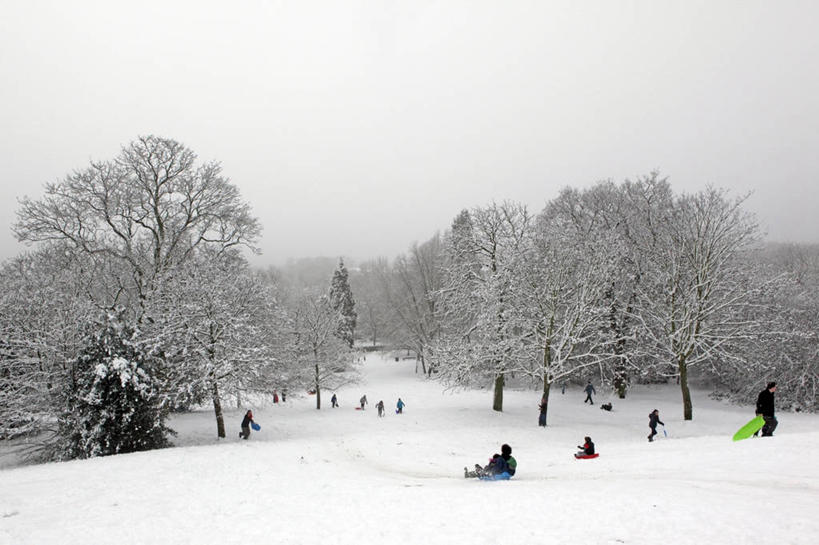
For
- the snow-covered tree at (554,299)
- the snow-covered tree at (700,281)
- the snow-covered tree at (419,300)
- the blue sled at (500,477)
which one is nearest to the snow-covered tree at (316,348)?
the snow-covered tree at (419,300)

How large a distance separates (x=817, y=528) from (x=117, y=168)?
1072 inches

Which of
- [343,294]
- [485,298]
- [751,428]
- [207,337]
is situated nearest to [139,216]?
[207,337]

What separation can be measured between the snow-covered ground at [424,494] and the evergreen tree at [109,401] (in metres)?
1.87

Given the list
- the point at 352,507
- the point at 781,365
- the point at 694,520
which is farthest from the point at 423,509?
the point at 781,365

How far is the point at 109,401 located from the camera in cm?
1582

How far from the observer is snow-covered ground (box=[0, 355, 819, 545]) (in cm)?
745

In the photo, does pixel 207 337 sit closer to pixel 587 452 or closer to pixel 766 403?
pixel 587 452

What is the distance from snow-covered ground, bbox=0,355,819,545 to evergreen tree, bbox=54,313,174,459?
73.7 inches

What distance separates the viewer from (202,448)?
16047 mm

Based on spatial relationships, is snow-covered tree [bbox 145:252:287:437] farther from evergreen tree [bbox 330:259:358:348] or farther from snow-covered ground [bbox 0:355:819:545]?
evergreen tree [bbox 330:259:358:348]

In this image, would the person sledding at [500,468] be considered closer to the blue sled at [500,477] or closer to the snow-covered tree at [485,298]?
the blue sled at [500,477]

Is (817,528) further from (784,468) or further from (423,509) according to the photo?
(423,509)

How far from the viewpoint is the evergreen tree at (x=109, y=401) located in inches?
608

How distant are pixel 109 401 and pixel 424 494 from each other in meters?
13.2
